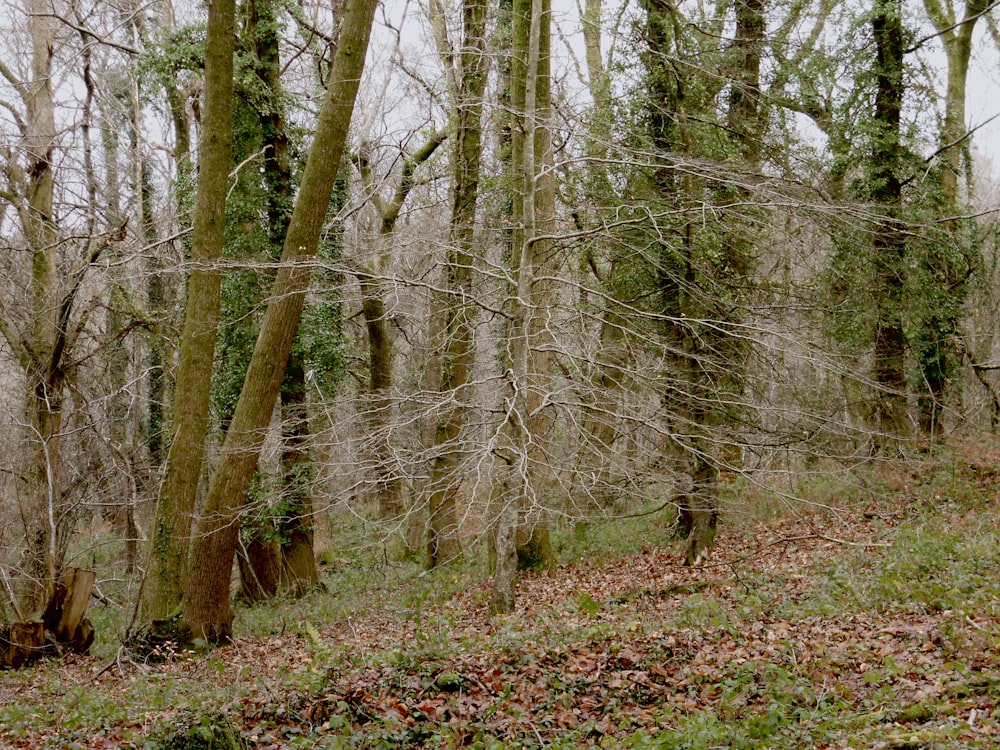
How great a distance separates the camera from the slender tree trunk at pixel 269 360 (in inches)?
405

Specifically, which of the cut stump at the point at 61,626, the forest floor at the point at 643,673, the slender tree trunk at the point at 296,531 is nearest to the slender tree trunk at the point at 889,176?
the forest floor at the point at 643,673

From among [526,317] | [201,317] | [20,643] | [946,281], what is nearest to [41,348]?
[201,317]

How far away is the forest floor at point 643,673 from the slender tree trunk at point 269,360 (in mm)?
839

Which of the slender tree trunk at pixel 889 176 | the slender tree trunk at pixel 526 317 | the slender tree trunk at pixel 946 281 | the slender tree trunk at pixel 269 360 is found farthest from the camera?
the slender tree trunk at pixel 946 281

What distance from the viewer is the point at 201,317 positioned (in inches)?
419

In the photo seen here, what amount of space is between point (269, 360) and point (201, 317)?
1.12 metres

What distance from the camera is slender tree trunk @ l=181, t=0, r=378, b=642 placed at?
10.3m

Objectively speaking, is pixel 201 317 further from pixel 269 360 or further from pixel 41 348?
pixel 41 348

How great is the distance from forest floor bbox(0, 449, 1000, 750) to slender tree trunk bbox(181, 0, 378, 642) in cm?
84

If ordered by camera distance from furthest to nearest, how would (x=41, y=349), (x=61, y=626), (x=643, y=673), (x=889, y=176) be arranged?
(x=889, y=176)
(x=41, y=349)
(x=61, y=626)
(x=643, y=673)

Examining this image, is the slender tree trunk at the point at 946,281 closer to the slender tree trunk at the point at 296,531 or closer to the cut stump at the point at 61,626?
the slender tree trunk at the point at 296,531

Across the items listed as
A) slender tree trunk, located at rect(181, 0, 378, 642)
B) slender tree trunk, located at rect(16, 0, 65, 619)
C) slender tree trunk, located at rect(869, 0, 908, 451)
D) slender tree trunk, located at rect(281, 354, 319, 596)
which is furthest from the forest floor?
slender tree trunk, located at rect(281, 354, 319, 596)

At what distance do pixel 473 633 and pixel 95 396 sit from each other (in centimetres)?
1214

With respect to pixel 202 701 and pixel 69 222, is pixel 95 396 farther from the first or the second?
pixel 202 701
